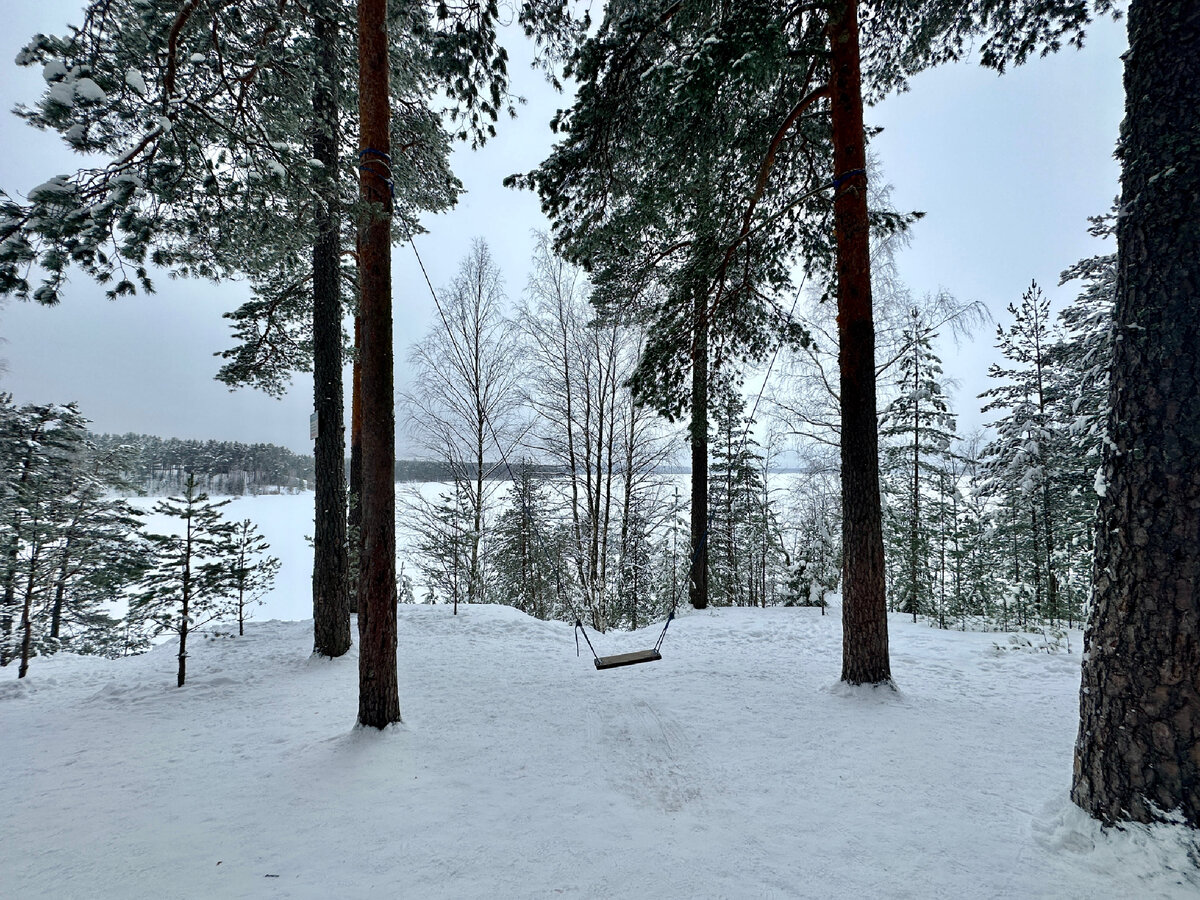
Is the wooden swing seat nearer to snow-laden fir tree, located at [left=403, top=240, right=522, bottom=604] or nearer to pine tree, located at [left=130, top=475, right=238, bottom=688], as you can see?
pine tree, located at [left=130, top=475, right=238, bottom=688]

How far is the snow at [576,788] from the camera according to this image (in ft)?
6.38

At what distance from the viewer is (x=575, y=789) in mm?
2688

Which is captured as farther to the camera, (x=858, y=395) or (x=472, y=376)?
(x=472, y=376)

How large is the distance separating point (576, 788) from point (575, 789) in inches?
0.5

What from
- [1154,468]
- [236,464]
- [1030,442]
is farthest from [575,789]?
[236,464]

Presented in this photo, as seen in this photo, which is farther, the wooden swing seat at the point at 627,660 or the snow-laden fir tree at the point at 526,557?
the snow-laden fir tree at the point at 526,557

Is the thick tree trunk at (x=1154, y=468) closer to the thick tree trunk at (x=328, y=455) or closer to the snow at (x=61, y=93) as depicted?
the snow at (x=61, y=93)

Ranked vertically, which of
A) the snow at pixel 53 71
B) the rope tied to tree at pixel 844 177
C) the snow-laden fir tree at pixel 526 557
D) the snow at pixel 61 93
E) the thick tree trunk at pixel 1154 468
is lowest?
the snow-laden fir tree at pixel 526 557

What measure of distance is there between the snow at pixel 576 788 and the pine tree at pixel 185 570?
2.41 feet

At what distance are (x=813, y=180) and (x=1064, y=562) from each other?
918cm

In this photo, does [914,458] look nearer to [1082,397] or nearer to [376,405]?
[1082,397]

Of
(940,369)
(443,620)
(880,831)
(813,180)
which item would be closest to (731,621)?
(443,620)

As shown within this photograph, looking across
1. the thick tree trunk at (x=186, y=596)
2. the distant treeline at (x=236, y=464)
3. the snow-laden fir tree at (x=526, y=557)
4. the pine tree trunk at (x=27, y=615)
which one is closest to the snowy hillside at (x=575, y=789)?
the thick tree trunk at (x=186, y=596)

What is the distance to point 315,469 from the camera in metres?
5.68
